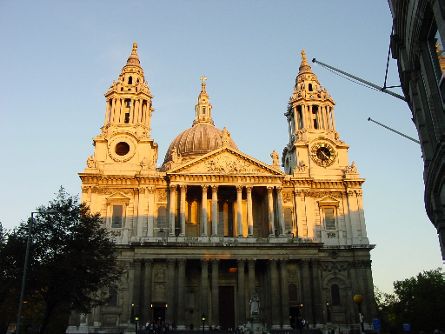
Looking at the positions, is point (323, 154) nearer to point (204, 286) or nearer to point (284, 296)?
point (284, 296)

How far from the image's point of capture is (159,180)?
A: 51.8m

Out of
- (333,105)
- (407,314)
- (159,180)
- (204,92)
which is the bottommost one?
(407,314)

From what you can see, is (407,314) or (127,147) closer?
(127,147)

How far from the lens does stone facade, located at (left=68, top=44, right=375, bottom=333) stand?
150 feet

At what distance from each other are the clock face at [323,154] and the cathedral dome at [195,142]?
46.3 ft

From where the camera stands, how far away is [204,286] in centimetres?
4497

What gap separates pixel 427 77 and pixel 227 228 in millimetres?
37395

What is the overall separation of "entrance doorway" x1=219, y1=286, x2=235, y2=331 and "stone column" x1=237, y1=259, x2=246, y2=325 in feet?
15.4

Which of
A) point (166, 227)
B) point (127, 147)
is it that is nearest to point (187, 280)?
point (166, 227)

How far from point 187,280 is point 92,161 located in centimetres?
1687

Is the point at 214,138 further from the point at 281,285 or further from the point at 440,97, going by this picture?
the point at 440,97

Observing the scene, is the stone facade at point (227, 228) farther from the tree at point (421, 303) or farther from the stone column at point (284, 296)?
the tree at point (421, 303)

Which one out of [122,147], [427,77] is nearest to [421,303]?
[122,147]

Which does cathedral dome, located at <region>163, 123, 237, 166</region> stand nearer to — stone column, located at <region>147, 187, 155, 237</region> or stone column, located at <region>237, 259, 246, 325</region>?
stone column, located at <region>147, 187, 155, 237</region>
